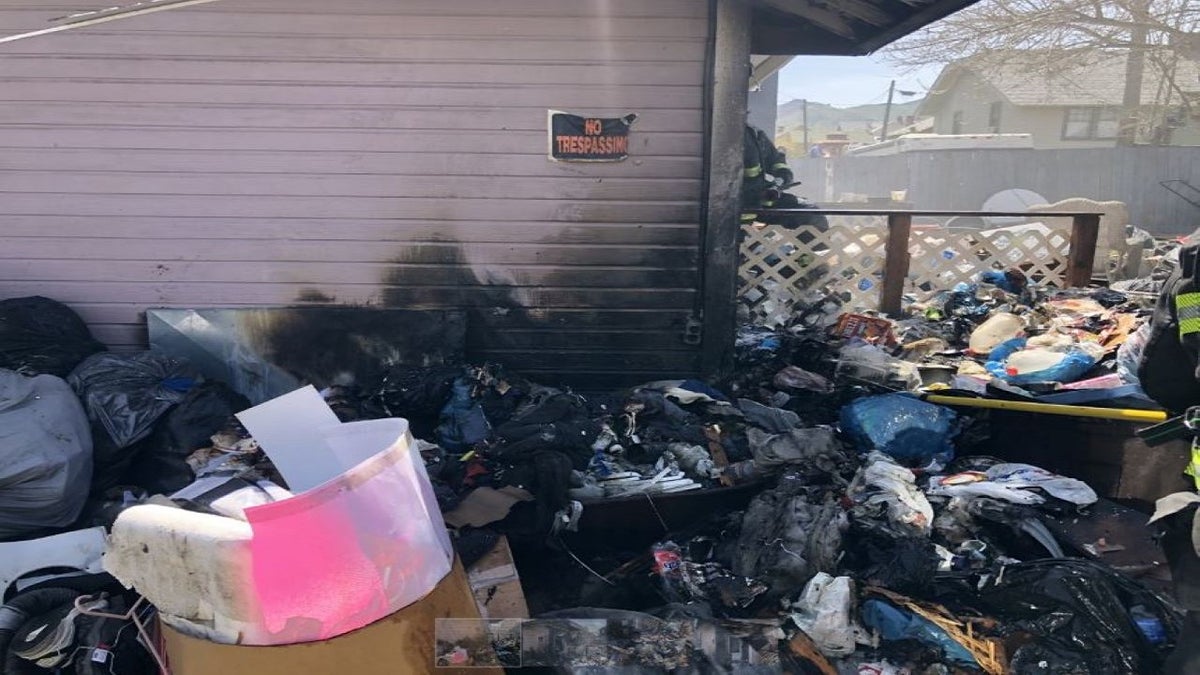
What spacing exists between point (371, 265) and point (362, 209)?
37 cm

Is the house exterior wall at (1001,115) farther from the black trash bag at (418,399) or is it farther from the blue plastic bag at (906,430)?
the black trash bag at (418,399)

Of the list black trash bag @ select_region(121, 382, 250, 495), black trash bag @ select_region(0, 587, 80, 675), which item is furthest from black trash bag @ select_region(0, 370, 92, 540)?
black trash bag @ select_region(0, 587, 80, 675)

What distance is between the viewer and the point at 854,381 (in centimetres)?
557

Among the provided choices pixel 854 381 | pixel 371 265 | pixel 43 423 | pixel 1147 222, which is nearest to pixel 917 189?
pixel 1147 222

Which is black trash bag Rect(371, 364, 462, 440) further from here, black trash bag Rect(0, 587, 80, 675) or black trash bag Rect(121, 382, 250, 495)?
black trash bag Rect(0, 587, 80, 675)

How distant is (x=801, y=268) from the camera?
297 inches

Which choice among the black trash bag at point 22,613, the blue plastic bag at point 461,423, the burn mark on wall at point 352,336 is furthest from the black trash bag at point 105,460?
the blue plastic bag at point 461,423

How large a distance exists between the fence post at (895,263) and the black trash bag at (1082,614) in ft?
14.9

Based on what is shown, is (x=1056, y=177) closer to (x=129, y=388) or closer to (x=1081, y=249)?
(x=1081, y=249)

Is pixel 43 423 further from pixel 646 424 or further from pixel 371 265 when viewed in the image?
pixel 646 424

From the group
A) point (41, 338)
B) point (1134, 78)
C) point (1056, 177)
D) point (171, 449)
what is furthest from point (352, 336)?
point (1134, 78)

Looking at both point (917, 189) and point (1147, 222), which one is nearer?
point (1147, 222)

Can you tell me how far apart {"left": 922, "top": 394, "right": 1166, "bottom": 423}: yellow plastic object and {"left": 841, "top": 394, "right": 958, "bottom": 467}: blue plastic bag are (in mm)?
124

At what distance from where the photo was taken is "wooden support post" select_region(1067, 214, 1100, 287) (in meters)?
7.63
